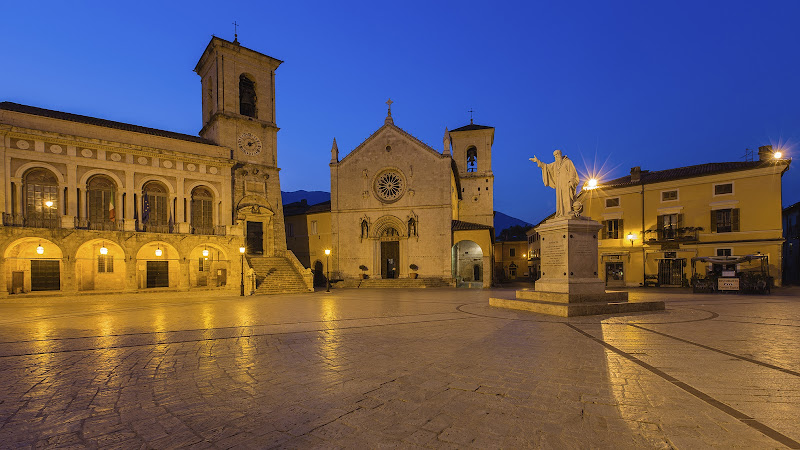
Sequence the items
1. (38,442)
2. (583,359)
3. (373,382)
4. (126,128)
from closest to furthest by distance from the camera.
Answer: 1. (38,442)
2. (373,382)
3. (583,359)
4. (126,128)

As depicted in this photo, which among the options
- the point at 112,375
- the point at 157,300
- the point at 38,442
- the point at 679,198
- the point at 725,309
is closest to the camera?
the point at 38,442

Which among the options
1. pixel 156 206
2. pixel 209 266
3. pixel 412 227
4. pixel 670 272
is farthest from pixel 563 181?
pixel 209 266

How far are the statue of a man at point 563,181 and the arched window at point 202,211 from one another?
23.1m

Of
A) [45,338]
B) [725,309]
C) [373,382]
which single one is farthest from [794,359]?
[45,338]

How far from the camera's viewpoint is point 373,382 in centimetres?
530

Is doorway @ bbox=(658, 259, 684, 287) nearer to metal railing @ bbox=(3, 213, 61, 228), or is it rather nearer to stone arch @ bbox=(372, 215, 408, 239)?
stone arch @ bbox=(372, 215, 408, 239)

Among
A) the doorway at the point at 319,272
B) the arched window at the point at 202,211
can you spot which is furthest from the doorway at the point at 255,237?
the doorway at the point at 319,272

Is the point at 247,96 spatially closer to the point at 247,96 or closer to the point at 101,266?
the point at 247,96

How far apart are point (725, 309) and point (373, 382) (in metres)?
14.7

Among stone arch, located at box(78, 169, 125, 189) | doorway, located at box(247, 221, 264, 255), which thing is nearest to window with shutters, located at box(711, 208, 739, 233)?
doorway, located at box(247, 221, 264, 255)

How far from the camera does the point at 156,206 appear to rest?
83.2 feet

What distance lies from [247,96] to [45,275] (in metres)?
18.6

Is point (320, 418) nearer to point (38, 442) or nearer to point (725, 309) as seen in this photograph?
point (38, 442)

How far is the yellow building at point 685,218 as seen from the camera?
25609 millimetres
